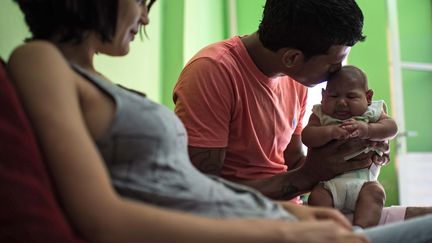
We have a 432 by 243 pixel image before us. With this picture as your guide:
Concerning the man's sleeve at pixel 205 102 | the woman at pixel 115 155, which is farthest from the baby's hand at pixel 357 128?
the woman at pixel 115 155

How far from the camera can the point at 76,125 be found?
0.65m

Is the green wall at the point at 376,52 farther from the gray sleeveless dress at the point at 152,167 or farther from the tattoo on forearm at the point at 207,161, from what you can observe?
the gray sleeveless dress at the point at 152,167

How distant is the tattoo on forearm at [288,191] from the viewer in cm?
158

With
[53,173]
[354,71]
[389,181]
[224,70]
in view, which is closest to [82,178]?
[53,173]

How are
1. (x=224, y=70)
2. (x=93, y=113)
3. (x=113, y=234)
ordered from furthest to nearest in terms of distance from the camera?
(x=224, y=70) < (x=93, y=113) < (x=113, y=234)

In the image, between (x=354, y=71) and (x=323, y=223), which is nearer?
(x=323, y=223)

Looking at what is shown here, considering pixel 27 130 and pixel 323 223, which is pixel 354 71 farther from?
pixel 27 130

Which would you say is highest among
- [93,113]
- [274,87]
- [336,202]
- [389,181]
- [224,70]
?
[93,113]

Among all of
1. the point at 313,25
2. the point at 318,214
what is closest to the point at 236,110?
the point at 313,25

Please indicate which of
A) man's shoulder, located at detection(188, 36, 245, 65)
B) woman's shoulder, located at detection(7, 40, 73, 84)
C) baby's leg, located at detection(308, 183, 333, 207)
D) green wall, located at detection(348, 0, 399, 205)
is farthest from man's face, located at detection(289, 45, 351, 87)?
green wall, located at detection(348, 0, 399, 205)

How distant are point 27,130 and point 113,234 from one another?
0.19m

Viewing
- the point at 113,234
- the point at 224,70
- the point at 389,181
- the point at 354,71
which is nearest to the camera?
the point at 113,234

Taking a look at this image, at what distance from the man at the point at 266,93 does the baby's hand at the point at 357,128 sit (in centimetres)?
7

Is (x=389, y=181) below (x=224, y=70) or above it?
below
